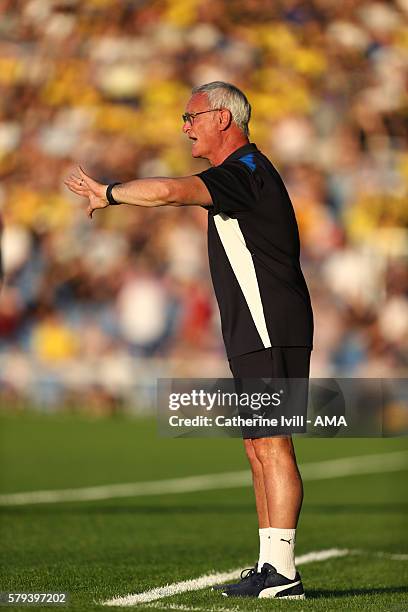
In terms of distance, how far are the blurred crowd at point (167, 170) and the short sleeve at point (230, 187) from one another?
13.0 m

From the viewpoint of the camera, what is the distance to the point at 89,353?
28.5 metres

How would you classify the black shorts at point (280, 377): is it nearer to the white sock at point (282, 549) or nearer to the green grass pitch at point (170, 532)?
the white sock at point (282, 549)

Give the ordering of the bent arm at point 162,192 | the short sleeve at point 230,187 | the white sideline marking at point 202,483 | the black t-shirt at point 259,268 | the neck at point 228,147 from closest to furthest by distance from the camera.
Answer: the bent arm at point 162,192 < the short sleeve at point 230,187 < the black t-shirt at point 259,268 < the neck at point 228,147 < the white sideline marking at point 202,483

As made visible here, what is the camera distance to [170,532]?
36.1 feet

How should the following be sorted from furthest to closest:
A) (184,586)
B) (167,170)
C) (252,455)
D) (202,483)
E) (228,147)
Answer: (167,170) → (202,483) → (184,586) → (252,455) → (228,147)

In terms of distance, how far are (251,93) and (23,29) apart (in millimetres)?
3735

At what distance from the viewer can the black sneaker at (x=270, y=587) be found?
7.23 m

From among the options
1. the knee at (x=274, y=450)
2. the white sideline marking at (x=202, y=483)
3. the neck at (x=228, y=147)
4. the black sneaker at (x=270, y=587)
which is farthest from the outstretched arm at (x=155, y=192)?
the white sideline marking at (x=202, y=483)

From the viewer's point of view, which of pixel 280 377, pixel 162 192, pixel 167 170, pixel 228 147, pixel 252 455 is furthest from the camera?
pixel 167 170

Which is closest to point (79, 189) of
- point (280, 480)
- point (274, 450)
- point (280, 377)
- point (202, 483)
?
point (280, 377)

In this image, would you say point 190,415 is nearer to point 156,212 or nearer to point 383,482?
point 383,482

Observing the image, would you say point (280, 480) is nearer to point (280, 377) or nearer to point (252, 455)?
point (252, 455)

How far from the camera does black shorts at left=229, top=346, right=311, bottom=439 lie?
7.16m

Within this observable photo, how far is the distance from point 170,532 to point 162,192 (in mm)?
4767
